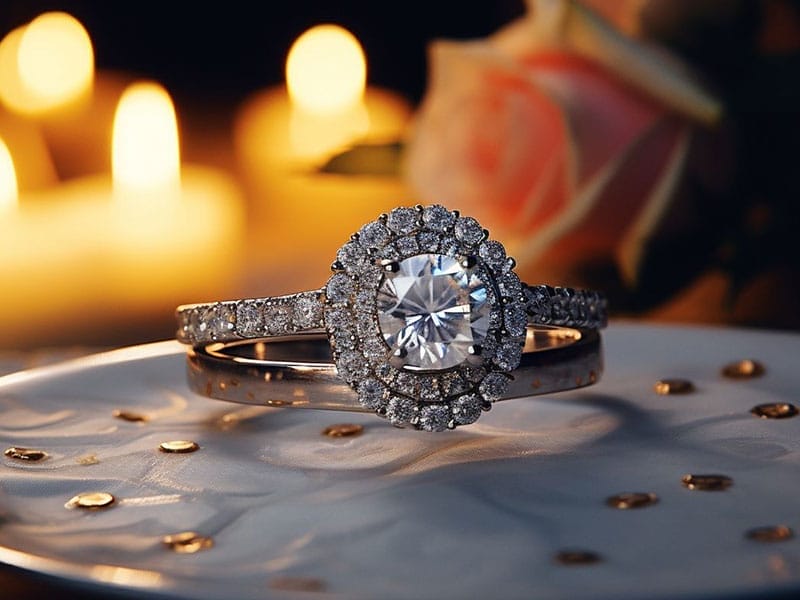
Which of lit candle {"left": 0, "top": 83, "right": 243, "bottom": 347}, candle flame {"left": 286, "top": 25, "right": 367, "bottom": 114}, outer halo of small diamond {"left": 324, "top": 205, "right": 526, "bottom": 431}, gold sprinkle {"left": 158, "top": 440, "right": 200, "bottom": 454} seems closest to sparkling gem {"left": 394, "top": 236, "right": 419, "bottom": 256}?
outer halo of small diamond {"left": 324, "top": 205, "right": 526, "bottom": 431}

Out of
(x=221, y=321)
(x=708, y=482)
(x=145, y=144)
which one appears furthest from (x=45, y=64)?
(x=708, y=482)

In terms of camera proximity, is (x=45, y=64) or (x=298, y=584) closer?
(x=298, y=584)

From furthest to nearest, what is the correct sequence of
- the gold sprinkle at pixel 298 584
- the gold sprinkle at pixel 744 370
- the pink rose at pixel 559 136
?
the pink rose at pixel 559 136 → the gold sprinkle at pixel 744 370 → the gold sprinkle at pixel 298 584

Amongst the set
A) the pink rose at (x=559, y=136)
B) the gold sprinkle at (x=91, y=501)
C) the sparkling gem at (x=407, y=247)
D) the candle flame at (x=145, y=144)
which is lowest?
the gold sprinkle at (x=91, y=501)

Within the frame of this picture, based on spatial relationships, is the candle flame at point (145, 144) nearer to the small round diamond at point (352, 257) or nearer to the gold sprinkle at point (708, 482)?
the small round diamond at point (352, 257)

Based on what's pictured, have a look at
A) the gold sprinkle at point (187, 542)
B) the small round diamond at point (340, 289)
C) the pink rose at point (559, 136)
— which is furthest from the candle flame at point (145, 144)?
the gold sprinkle at point (187, 542)

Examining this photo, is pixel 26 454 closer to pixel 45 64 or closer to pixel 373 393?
pixel 373 393

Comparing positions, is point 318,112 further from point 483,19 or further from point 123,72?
point 123,72
